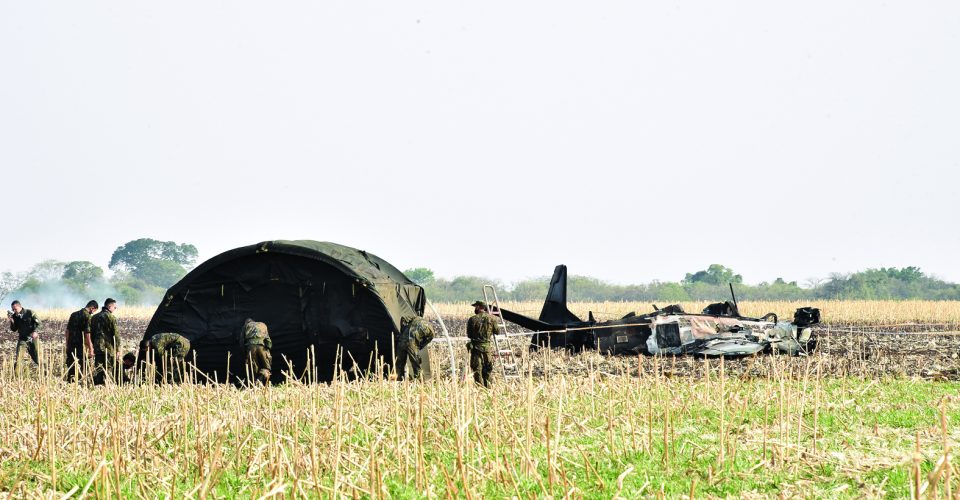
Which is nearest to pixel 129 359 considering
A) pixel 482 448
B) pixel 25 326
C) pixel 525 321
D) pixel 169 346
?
pixel 169 346

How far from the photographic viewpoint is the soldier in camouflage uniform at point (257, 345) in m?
14.3

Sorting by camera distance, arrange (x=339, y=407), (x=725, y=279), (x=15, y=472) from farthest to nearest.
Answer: (x=725, y=279)
(x=15, y=472)
(x=339, y=407)

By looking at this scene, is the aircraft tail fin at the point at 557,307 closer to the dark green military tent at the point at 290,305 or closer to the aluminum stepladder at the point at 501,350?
the aluminum stepladder at the point at 501,350

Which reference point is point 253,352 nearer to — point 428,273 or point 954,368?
point 954,368

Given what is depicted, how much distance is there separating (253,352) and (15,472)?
7185mm

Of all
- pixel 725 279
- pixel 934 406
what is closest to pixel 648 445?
pixel 934 406

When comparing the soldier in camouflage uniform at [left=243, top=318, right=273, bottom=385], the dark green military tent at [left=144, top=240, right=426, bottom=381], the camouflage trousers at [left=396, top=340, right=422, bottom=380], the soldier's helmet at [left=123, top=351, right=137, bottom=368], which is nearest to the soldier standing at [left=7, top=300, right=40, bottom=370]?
the soldier's helmet at [left=123, top=351, right=137, bottom=368]

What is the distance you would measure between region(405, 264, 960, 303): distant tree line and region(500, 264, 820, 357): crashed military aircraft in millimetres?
72198

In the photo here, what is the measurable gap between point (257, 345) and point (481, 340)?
3.65 meters

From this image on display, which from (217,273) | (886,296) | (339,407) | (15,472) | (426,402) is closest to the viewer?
(339,407)

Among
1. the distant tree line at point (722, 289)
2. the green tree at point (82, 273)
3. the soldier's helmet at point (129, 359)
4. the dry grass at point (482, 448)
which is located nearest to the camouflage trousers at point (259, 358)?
the soldier's helmet at point (129, 359)

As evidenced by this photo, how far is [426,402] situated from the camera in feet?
29.6

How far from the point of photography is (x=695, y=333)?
18922mm

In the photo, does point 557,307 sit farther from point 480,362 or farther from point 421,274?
point 421,274
